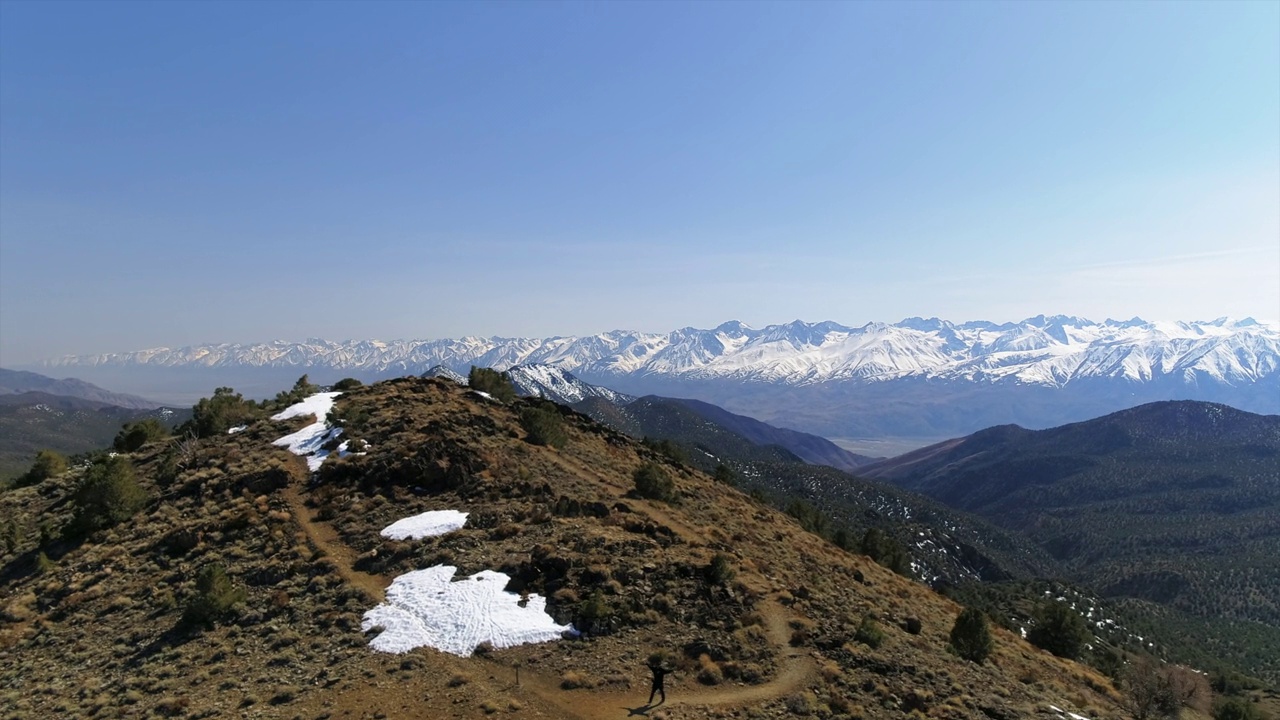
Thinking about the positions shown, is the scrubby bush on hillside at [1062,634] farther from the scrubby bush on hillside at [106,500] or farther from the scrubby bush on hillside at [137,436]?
the scrubby bush on hillside at [137,436]

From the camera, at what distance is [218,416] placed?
5775 centimetres

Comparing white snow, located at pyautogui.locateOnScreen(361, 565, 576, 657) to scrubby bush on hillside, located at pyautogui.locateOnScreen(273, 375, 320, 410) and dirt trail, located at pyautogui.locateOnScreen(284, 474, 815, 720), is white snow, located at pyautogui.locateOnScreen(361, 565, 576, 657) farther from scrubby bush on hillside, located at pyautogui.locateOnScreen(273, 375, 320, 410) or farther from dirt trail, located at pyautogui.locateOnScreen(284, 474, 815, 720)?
scrubby bush on hillside, located at pyautogui.locateOnScreen(273, 375, 320, 410)

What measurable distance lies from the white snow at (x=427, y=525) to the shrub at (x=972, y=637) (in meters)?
27.2

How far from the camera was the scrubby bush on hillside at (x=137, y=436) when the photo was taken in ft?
199

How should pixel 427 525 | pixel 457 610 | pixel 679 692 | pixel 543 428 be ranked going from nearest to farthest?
1. pixel 679 692
2. pixel 457 610
3. pixel 427 525
4. pixel 543 428

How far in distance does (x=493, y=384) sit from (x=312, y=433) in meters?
24.2

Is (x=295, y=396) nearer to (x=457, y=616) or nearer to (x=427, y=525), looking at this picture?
(x=427, y=525)

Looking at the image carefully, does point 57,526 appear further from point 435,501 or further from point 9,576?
point 435,501

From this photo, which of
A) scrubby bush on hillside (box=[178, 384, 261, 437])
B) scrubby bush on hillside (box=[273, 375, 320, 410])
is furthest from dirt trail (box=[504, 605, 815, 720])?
scrubby bush on hillside (box=[273, 375, 320, 410])

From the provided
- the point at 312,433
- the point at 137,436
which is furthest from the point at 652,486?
the point at 137,436

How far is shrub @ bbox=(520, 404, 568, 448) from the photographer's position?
2106 inches

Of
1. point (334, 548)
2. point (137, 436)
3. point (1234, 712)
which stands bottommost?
point (1234, 712)

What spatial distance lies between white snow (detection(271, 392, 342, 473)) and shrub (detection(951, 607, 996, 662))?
41404mm

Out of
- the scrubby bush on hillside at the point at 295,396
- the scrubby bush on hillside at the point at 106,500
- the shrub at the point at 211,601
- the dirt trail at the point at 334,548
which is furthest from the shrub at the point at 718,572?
the scrubby bush on hillside at the point at 295,396
